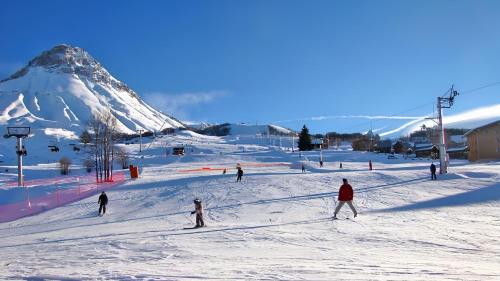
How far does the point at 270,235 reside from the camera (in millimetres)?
15859

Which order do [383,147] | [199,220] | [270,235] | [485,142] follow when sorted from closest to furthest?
[270,235] < [199,220] < [485,142] < [383,147]

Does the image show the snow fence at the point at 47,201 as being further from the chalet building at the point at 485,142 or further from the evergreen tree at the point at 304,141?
the evergreen tree at the point at 304,141

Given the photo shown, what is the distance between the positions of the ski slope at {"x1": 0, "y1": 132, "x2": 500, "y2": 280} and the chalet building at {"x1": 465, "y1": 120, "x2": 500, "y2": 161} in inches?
1344

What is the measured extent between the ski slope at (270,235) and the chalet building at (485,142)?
34148mm

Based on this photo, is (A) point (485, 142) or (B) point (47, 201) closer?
(B) point (47, 201)

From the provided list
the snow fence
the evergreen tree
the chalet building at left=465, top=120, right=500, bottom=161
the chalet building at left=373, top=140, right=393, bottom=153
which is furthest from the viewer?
the chalet building at left=373, top=140, right=393, bottom=153

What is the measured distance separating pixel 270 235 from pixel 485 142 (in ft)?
196

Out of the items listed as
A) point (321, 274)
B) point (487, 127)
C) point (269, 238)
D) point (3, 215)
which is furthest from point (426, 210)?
point (487, 127)

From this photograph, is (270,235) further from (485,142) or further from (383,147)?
(383,147)

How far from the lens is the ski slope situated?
33.8ft

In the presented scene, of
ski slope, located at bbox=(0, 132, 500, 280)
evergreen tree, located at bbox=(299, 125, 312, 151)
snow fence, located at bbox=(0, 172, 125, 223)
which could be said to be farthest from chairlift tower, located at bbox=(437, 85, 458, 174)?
evergreen tree, located at bbox=(299, 125, 312, 151)

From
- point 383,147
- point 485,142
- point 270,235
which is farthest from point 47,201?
point 383,147

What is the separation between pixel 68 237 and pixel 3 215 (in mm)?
14297

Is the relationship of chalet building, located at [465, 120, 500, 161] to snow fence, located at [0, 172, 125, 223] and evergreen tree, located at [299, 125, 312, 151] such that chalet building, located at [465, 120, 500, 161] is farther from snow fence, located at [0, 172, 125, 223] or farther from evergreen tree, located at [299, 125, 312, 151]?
snow fence, located at [0, 172, 125, 223]
